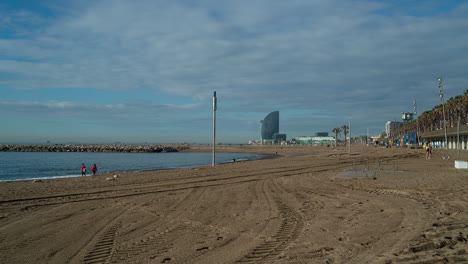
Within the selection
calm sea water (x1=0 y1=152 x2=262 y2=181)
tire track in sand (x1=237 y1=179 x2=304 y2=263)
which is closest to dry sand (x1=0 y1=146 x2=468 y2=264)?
tire track in sand (x1=237 y1=179 x2=304 y2=263)

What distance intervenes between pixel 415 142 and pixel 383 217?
224 feet

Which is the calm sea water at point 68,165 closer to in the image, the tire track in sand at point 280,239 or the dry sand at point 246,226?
the dry sand at point 246,226

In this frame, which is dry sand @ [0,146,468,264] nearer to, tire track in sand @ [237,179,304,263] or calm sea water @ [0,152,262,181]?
tire track in sand @ [237,179,304,263]

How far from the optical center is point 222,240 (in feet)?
21.0

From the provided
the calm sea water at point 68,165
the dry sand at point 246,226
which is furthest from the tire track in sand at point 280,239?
the calm sea water at point 68,165

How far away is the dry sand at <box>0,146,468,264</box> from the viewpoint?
17.8ft

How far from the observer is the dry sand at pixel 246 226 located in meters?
5.43

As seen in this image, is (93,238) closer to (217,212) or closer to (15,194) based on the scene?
(217,212)

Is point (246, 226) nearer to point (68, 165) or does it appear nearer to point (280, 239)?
point (280, 239)

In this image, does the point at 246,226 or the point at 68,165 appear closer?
the point at 246,226

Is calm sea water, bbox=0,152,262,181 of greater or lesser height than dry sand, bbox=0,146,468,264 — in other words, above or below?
below

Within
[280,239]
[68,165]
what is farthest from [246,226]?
[68,165]

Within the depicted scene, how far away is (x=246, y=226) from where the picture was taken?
7.50 metres

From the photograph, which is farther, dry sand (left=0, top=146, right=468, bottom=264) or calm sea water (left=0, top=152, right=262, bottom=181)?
calm sea water (left=0, top=152, right=262, bottom=181)
